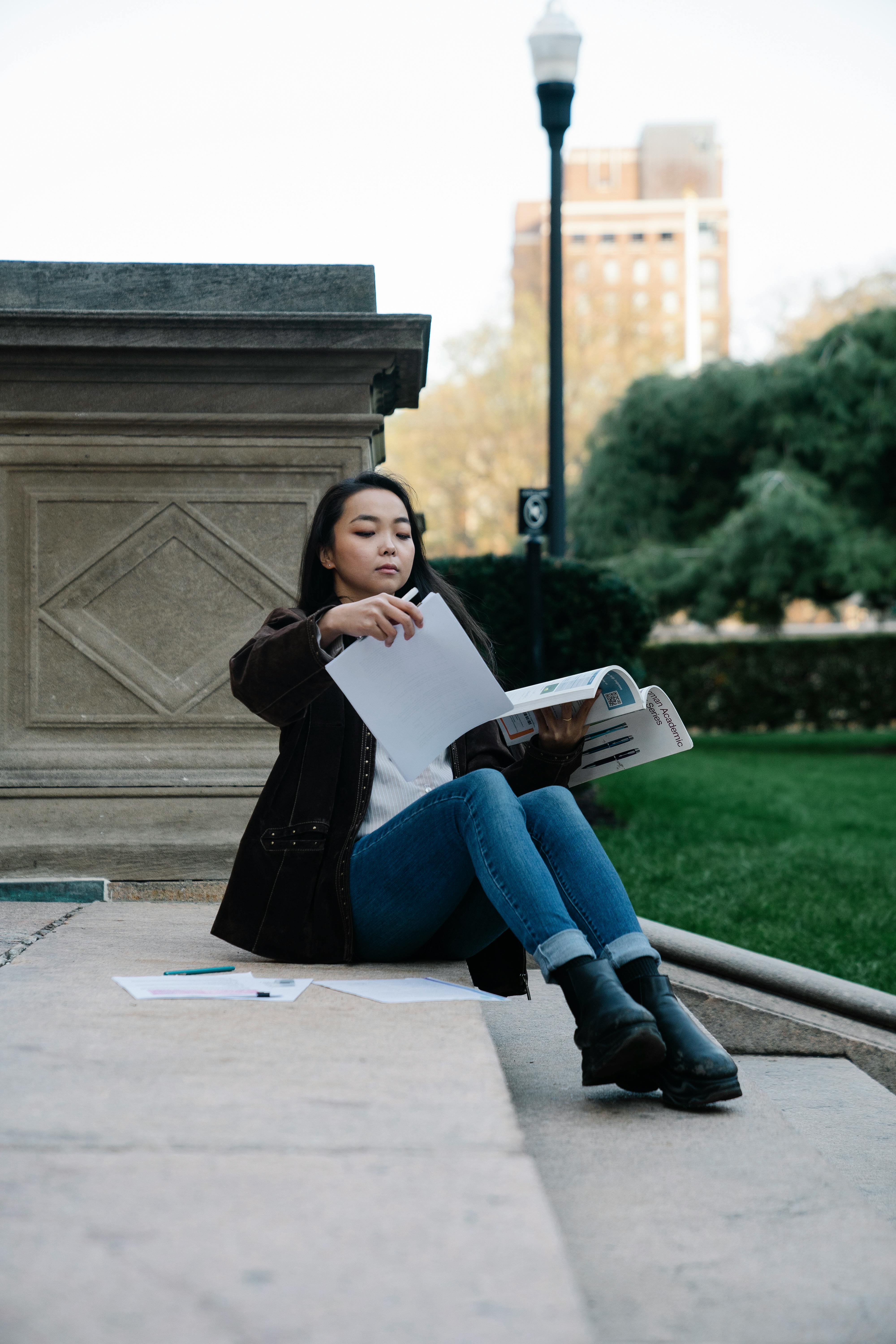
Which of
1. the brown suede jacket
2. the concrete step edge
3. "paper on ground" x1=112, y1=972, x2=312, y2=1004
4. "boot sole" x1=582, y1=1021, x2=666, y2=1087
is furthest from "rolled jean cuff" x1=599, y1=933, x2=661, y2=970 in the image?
the concrete step edge

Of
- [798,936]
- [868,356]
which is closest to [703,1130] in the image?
[798,936]

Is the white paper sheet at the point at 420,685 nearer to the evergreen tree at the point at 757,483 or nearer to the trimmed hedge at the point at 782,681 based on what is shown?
the evergreen tree at the point at 757,483

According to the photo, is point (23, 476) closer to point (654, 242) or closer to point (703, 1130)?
point (703, 1130)

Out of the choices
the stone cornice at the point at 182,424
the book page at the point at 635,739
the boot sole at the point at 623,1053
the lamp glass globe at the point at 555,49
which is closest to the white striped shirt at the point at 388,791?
the book page at the point at 635,739

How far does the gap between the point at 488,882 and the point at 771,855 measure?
17.4 ft

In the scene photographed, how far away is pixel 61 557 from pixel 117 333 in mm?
749

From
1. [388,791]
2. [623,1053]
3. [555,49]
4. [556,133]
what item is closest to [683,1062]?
[623,1053]

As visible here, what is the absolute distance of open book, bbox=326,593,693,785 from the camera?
2.69 meters

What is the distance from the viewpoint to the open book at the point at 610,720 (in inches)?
108

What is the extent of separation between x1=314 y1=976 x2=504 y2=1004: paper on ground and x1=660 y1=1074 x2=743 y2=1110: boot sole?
1.26 ft

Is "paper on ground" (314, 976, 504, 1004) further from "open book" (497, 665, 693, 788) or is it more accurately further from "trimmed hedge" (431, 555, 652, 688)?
"trimmed hedge" (431, 555, 652, 688)

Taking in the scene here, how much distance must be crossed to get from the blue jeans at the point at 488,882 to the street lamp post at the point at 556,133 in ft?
19.0

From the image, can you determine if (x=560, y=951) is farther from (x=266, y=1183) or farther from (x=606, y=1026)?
(x=266, y=1183)

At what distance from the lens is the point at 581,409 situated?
3416cm
